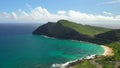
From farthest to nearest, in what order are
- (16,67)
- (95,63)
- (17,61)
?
(17,61)
(95,63)
(16,67)

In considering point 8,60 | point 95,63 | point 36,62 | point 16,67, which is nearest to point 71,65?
point 95,63

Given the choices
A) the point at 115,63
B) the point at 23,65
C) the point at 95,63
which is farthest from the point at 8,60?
the point at 115,63

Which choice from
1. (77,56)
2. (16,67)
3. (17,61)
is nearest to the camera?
(16,67)

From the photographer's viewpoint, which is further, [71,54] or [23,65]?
[71,54]

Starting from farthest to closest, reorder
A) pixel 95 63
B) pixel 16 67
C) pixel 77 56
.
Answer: pixel 77 56, pixel 95 63, pixel 16 67

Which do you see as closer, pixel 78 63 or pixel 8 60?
pixel 78 63

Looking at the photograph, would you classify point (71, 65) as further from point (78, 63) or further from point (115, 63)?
point (115, 63)

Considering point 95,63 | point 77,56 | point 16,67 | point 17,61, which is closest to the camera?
point 16,67

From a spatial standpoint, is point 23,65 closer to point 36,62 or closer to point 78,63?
point 36,62

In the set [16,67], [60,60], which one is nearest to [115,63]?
[60,60]
